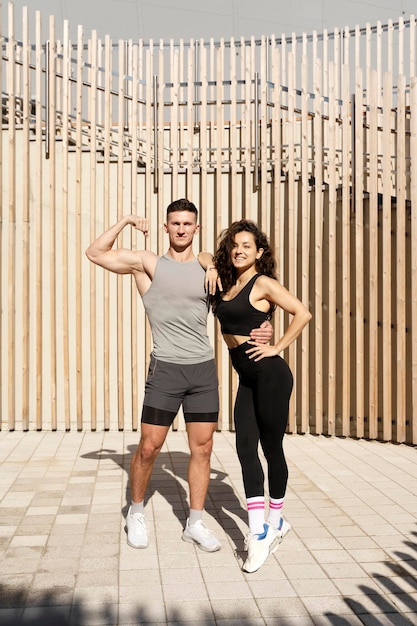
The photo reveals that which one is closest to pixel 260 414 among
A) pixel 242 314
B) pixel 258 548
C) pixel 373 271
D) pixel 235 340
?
pixel 235 340

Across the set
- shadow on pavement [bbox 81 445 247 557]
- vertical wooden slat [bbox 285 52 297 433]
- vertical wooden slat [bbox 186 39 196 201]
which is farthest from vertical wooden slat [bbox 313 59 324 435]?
shadow on pavement [bbox 81 445 247 557]

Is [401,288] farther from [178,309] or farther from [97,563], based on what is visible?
[97,563]

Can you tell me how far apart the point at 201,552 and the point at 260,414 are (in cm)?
77

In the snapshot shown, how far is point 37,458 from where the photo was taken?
5.75 metres

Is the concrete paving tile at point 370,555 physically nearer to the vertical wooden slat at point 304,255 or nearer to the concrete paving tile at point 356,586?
the concrete paving tile at point 356,586

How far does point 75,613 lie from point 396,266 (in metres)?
4.64

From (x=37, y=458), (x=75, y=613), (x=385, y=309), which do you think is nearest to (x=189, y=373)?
(x=75, y=613)

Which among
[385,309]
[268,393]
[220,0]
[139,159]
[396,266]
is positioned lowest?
[268,393]

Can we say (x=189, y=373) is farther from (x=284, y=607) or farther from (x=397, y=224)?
(x=397, y=224)

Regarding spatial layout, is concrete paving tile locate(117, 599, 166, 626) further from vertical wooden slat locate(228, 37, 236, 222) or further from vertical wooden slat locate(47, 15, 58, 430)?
vertical wooden slat locate(228, 37, 236, 222)

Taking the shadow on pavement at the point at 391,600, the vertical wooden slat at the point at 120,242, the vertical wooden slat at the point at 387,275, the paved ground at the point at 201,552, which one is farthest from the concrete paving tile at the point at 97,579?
the vertical wooden slat at the point at 387,275

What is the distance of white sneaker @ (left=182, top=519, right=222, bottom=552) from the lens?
3586 mm

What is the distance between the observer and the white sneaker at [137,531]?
3629 millimetres

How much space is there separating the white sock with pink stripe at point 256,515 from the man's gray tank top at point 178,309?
77 cm
